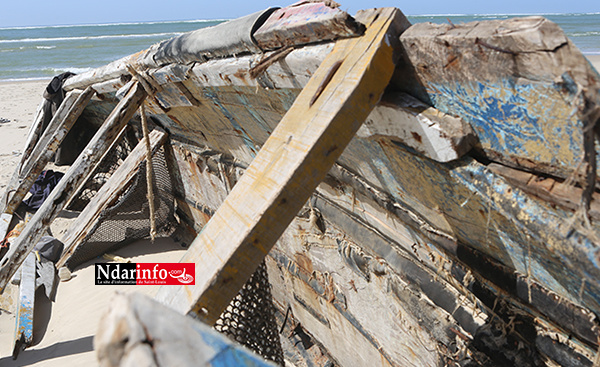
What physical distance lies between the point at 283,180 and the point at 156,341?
2.06 ft

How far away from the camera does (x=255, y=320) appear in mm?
2521

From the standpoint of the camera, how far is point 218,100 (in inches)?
106

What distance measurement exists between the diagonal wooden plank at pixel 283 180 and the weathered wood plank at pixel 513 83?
0.14 metres

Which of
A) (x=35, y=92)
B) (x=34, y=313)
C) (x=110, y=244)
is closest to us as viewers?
(x=34, y=313)

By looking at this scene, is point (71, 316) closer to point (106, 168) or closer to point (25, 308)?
point (25, 308)

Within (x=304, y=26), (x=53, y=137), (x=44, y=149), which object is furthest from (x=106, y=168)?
(x=304, y=26)

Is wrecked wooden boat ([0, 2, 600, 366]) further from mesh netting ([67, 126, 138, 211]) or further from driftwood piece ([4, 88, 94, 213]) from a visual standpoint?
mesh netting ([67, 126, 138, 211])

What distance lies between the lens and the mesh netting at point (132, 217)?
461 cm

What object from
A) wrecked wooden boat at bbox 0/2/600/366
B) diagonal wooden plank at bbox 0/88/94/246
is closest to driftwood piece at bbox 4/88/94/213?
diagonal wooden plank at bbox 0/88/94/246

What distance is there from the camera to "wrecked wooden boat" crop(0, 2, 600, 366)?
41.8 inches

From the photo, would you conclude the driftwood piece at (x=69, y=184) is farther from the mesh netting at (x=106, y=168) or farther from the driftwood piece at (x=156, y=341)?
the driftwood piece at (x=156, y=341)

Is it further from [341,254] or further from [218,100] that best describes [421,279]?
[218,100]

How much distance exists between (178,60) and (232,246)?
1.77 m

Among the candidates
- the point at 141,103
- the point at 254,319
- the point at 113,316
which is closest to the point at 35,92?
the point at 141,103
